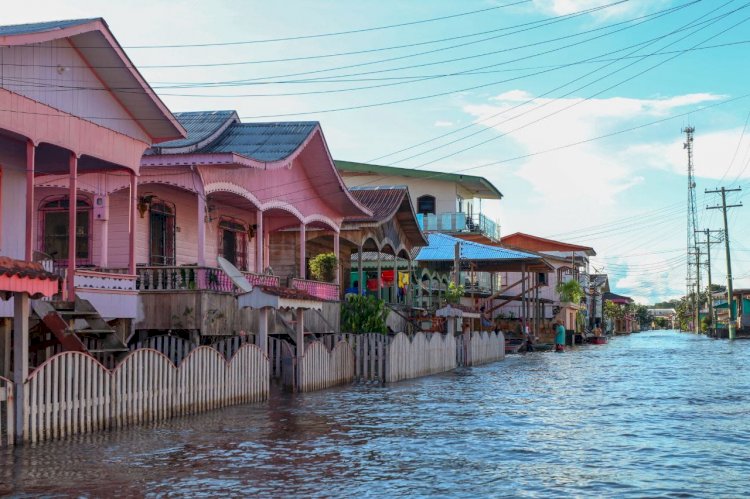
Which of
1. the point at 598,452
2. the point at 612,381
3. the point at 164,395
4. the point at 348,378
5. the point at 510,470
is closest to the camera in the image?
the point at 510,470

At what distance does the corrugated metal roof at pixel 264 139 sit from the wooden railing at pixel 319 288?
13.3 ft

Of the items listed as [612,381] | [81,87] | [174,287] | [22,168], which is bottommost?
[612,381]

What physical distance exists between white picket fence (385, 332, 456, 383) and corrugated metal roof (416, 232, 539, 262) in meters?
13.1

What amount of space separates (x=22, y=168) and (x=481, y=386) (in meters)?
12.1

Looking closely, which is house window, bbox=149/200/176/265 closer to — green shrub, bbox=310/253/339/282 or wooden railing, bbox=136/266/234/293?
wooden railing, bbox=136/266/234/293

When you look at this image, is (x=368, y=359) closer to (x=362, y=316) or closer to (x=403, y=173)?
(x=362, y=316)

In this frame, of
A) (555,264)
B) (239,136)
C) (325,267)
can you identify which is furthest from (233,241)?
(555,264)

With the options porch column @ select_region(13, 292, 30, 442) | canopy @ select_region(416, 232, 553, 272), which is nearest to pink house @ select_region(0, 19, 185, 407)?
porch column @ select_region(13, 292, 30, 442)

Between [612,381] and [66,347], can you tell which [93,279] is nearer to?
[66,347]

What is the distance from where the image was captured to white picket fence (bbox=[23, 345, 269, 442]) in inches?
476

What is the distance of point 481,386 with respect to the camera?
22.7 metres

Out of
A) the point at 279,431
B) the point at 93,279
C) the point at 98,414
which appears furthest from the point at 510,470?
the point at 93,279

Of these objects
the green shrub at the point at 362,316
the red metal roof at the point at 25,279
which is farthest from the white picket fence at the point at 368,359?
the red metal roof at the point at 25,279

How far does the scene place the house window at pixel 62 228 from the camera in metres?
23.2
